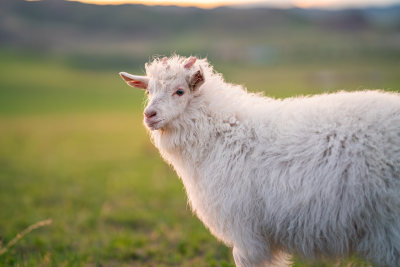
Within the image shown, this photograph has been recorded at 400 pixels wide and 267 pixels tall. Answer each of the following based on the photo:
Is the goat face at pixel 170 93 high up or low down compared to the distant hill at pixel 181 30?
down

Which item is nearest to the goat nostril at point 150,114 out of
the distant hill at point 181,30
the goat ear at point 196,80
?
the goat ear at point 196,80

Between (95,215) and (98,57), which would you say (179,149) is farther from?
(98,57)

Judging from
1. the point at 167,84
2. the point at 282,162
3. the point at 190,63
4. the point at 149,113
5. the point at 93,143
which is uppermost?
the point at 93,143

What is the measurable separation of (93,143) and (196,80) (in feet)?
42.0

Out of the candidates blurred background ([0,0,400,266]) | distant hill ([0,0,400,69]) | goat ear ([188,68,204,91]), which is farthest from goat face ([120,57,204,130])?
→ distant hill ([0,0,400,69])

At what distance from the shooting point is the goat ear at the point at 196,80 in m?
3.52

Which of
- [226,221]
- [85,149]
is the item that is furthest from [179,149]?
[85,149]

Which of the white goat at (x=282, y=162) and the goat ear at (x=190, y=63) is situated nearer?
the white goat at (x=282, y=162)

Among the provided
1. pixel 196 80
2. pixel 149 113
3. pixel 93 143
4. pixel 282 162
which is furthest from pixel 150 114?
pixel 93 143

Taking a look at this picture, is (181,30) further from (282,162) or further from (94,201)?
(282,162)

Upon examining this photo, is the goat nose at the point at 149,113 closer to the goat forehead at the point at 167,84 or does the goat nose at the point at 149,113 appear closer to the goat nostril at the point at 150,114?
the goat nostril at the point at 150,114

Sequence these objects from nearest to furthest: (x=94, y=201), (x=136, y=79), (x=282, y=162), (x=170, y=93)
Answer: (x=282, y=162) < (x=170, y=93) < (x=136, y=79) < (x=94, y=201)

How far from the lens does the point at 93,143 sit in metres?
15.4

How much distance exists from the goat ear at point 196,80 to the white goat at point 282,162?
0.01m
